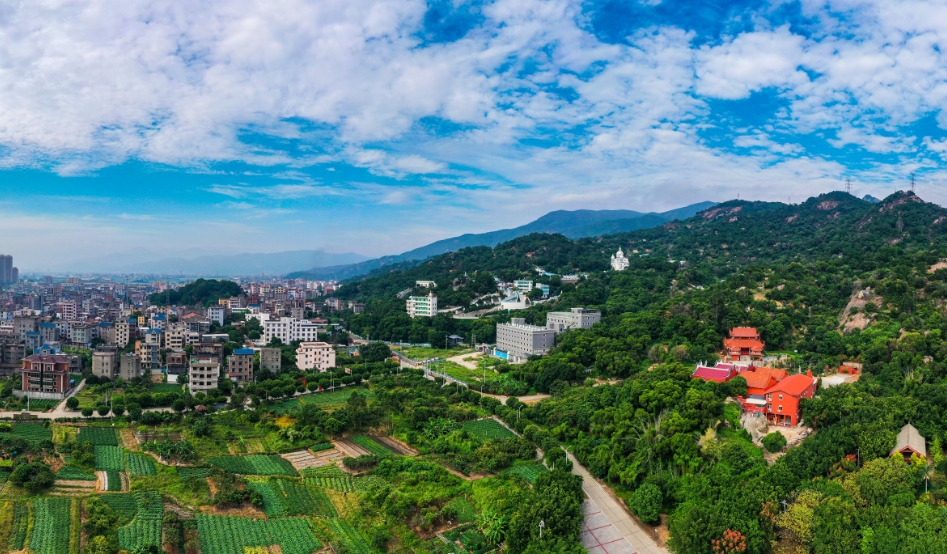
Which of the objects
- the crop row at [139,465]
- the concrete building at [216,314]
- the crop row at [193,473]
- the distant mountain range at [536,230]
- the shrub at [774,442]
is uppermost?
the distant mountain range at [536,230]

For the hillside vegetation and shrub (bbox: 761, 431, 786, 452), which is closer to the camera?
the hillside vegetation

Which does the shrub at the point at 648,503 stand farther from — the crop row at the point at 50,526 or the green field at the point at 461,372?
the green field at the point at 461,372

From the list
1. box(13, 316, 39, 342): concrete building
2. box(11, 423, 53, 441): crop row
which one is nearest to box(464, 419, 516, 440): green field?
box(11, 423, 53, 441): crop row

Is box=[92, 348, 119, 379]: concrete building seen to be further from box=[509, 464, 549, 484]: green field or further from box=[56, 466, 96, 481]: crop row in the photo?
box=[509, 464, 549, 484]: green field

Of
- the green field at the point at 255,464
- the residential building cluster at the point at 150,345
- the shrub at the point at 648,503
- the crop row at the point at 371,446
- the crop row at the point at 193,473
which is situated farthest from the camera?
the residential building cluster at the point at 150,345

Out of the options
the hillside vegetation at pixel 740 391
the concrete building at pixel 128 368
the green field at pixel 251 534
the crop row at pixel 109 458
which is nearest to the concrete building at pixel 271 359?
the concrete building at pixel 128 368

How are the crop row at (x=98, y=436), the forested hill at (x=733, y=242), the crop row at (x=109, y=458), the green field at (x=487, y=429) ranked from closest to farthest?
the crop row at (x=109, y=458)
the crop row at (x=98, y=436)
the green field at (x=487, y=429)
the forested hill at (x=733, y=242)
